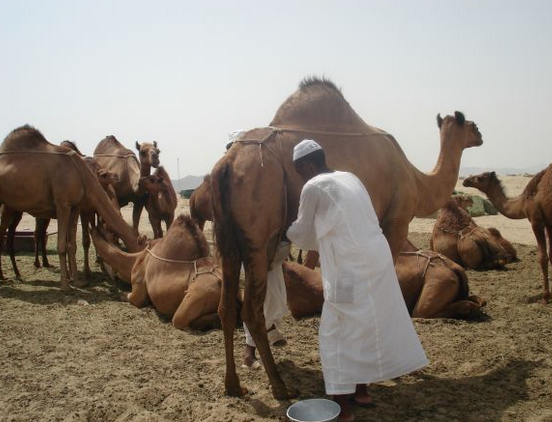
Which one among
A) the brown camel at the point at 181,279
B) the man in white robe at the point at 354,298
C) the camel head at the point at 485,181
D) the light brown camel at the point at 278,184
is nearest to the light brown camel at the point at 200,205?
the brown camel at the point at 181,279

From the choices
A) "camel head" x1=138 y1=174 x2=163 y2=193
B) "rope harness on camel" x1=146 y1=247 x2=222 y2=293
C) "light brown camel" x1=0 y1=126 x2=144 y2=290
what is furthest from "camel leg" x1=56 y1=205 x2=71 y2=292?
"camel head" x1=138 y1=174 x2=163 y2=193

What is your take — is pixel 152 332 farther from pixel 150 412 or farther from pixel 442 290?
pixel 442 290

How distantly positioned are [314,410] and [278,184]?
1.74m

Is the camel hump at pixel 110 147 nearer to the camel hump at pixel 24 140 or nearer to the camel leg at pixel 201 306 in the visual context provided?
the camel hump at pixel 24 140

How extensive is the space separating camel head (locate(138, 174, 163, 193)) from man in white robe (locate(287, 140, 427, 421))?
8.52 m

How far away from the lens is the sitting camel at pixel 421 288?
265 inches

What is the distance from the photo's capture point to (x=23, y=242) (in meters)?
13.8

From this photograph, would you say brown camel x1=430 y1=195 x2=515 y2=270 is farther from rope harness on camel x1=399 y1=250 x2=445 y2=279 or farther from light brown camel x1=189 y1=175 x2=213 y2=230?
light brown camel x1=189 y1=175 x2=213 y2=230

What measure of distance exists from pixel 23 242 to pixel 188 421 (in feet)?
36.0

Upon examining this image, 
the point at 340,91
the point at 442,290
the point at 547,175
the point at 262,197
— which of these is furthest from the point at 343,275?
the point at 547,175

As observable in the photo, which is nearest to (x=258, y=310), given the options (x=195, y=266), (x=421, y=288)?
(x=195, y=266)

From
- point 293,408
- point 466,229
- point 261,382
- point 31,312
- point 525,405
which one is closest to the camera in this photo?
point 293,408

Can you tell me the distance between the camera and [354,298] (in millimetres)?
4055

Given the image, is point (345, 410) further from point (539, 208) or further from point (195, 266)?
point (539, 208)
